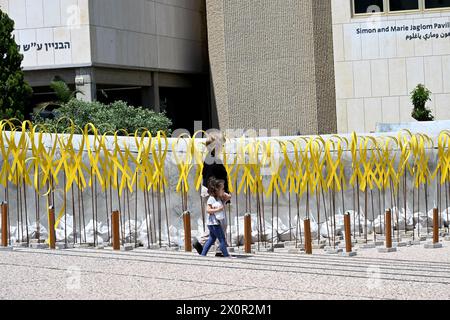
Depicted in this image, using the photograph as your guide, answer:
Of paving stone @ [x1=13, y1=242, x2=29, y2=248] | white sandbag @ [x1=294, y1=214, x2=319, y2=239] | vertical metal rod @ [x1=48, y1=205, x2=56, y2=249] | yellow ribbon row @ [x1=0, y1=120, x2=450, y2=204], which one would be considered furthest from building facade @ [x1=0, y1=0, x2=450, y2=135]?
vertical metal rod @ [x1=48, y1=205, x2=56, y2=249]

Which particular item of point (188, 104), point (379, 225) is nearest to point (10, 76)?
point (379, 225)

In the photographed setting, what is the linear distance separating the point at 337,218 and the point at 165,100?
2706cm

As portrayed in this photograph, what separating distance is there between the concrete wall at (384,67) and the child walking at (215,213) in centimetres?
2740

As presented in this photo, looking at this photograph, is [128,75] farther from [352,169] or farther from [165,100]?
[352,169]

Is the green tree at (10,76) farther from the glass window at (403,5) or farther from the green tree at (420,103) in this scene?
the glass window at (403,5)

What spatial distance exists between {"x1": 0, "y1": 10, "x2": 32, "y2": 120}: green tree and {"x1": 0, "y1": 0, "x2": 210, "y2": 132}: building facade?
5.68 meters

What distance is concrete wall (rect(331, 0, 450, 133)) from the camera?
1626 inches

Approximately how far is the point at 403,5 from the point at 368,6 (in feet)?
4.11

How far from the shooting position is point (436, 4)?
41.2 m

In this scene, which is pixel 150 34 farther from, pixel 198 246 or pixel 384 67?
pixel 198 246

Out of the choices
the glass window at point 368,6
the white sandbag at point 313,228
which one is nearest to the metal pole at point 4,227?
the white sandbag at point 313,228

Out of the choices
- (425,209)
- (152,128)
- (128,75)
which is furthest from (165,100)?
(425,209)

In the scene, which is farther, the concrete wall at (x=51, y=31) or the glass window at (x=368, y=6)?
the glass window at (x=368, y=6)

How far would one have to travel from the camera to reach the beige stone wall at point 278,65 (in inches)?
1645
